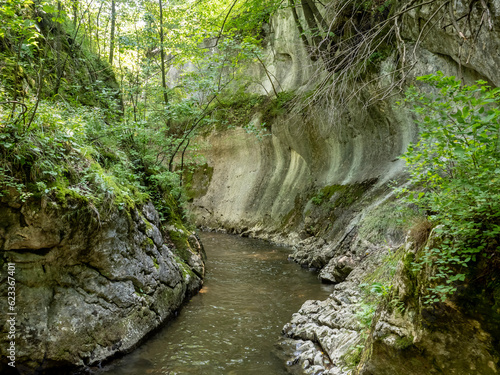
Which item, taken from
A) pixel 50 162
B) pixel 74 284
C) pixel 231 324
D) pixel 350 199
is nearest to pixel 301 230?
pixel 350 199

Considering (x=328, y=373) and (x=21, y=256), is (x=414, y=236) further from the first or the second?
(x=21, y=256)

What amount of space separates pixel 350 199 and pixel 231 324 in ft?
22.0

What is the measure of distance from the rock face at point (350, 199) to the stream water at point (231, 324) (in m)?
0.45

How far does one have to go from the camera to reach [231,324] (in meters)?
5.72

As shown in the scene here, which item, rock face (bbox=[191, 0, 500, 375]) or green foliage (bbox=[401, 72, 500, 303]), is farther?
rock face (bbox=[191, 0, 500, 375])

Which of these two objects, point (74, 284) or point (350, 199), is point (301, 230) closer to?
point (350, 199)

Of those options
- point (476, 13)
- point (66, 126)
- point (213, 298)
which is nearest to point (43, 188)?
point (66, 126)

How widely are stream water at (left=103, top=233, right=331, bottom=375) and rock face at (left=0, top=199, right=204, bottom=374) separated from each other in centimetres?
42

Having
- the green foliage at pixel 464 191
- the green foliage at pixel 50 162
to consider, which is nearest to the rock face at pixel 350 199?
the green foliage at pixel 464 191

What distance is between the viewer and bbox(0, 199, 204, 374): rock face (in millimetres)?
3861

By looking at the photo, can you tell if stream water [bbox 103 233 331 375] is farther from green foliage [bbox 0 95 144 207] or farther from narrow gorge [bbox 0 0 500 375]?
green foliage [bbox 0 95 144 207]

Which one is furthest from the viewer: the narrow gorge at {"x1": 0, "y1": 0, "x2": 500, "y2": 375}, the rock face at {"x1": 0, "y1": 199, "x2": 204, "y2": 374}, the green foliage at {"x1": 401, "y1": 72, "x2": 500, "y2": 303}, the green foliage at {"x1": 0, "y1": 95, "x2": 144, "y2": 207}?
the green foliage at {"x1": 0, "y1": 95, "x2": 144, "y2": 207}

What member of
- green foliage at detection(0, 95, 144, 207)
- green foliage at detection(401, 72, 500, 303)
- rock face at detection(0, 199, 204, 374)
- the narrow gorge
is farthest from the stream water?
green foliage at detection(401, 72, 500, 303)

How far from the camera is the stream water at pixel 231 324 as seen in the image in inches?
172
